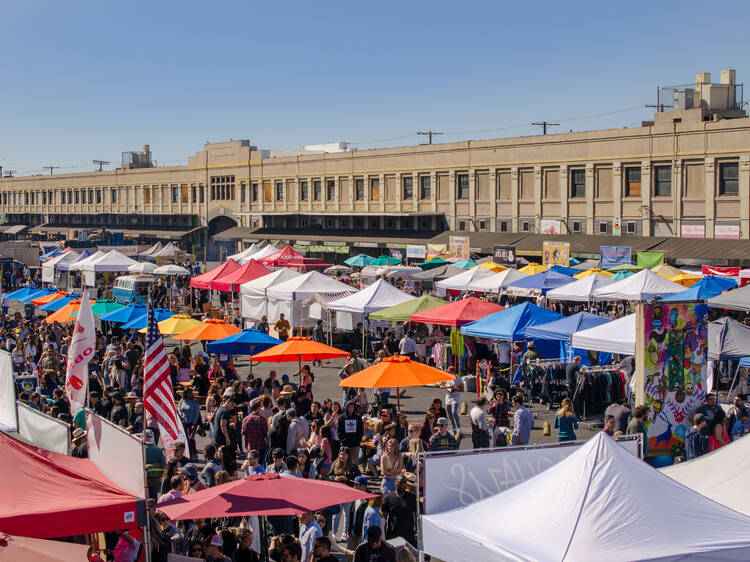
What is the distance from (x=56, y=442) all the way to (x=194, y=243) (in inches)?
2835

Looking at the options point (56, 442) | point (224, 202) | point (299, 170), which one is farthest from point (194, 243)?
point (56, 442)

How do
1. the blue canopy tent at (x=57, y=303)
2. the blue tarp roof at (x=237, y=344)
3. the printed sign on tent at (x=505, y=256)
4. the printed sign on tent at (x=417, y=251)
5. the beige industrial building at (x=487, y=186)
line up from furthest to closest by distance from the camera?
1. the printed sign on tent at (x=417, y=251)
2. the beige industrial building at (x=487, y=186)
3. the printed sign on tent at (x=505, y=256)
4. the blue canopy tent at (x=57, y=303)
5. the blue tarp roof at (x=237, y=344)

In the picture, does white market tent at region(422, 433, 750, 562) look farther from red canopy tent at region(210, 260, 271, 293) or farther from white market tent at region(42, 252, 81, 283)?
white market tent at region(42, 252, 81, 283)

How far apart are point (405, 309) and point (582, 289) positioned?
22.1 ft

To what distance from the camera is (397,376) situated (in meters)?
15.6

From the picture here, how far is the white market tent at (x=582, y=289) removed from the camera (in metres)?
27.2

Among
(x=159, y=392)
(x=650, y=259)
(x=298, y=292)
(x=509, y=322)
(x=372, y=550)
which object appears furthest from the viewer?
(x=650, y=259)

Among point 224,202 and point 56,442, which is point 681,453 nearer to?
point 56,442

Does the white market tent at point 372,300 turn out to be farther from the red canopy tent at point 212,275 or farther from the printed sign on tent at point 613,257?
the printed sign on tent at point 613,257

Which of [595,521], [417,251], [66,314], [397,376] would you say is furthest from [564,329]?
[417,251]

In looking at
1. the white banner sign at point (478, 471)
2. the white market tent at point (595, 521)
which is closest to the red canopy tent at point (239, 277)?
the white banner sign at point (478, 471)

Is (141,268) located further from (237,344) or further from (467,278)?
(237,344)

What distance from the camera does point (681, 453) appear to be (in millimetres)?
13836

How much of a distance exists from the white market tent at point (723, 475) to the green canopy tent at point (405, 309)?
14071 millimetres
